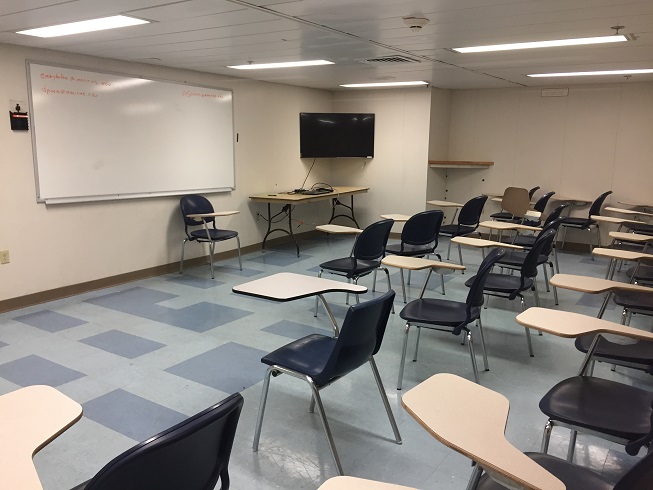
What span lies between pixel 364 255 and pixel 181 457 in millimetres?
3589

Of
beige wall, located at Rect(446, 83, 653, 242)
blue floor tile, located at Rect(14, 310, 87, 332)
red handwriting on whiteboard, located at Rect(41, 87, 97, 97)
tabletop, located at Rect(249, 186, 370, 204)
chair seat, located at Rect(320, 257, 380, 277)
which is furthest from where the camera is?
beige wall, located at Rect(446, 83, 653, 242)

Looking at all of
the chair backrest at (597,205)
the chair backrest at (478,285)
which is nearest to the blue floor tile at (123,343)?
the chair backrest at (478,285)

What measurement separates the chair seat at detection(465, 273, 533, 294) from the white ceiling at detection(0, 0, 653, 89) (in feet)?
6.62

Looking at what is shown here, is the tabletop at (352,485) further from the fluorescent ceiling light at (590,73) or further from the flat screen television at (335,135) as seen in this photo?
the flat screen television at (335,135)

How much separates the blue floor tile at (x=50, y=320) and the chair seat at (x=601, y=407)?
13.4 ft

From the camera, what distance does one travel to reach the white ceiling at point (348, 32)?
3359 millimetres

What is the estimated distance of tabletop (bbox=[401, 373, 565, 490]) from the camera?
1.40 meters

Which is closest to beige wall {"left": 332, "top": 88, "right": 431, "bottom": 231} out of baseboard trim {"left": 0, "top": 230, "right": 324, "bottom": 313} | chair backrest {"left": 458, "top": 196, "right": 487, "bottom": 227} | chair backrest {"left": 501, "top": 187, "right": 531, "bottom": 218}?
chair backrest {"left": 501, "top": 187, "right": 531, "bottom": 218}

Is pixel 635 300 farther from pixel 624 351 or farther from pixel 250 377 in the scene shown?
pixel 250 377

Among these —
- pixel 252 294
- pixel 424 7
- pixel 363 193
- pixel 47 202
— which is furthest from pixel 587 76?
pixel 47 202

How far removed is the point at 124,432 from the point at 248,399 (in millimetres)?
765

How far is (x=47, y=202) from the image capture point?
16.9 ft

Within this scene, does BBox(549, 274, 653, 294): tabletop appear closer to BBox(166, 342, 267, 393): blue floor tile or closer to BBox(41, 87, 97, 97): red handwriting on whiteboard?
BBox(166, 342, 267, 393): blue floor tile

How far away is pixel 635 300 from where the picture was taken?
3.75 metres
